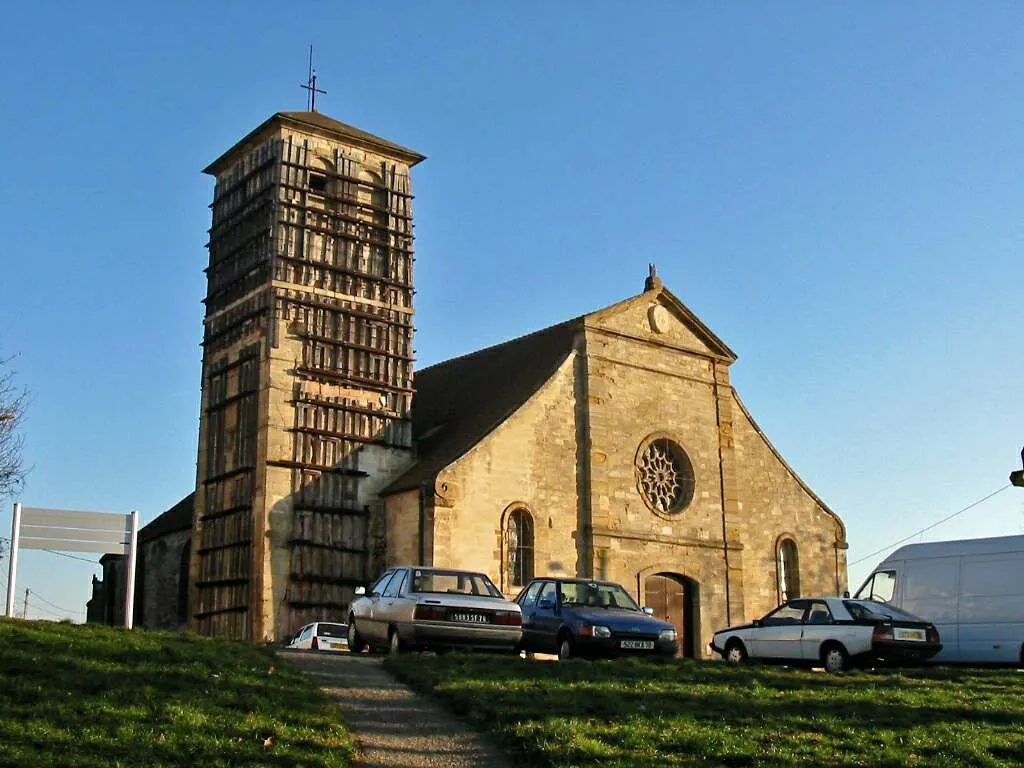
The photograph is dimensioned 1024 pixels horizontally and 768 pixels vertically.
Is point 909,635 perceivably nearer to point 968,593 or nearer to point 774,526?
point 968,593

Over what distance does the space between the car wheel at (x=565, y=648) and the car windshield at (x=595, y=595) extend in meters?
0.77

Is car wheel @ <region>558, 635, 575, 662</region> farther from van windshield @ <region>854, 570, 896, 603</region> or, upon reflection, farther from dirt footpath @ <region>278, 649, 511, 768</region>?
van windshield @ <region>854, 570, 896, 603</region>

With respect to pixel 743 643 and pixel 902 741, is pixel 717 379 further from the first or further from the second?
pixel 902 741

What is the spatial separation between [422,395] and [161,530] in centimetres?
903

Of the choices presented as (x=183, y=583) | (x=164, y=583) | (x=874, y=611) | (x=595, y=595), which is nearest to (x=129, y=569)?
(x=595, y=595)

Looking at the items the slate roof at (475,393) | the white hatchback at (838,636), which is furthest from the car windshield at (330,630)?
the white hatchback at (838,636)

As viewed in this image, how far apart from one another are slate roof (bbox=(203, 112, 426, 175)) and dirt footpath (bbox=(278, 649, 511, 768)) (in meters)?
18.9

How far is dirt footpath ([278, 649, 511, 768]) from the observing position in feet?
36.0

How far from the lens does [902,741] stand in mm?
12344

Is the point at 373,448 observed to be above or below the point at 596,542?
above

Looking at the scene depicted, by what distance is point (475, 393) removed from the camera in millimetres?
33594

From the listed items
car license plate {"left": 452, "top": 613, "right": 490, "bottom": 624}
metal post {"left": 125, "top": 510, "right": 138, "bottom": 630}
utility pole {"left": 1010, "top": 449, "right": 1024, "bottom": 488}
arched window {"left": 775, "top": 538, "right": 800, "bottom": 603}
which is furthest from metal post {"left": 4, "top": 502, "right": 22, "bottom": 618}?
arched window {"left": 775, "top": 538, "right": 800, "bottom": 603}

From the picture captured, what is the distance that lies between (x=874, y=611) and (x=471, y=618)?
6.30 m

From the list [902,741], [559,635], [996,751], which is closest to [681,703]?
[902,741]
